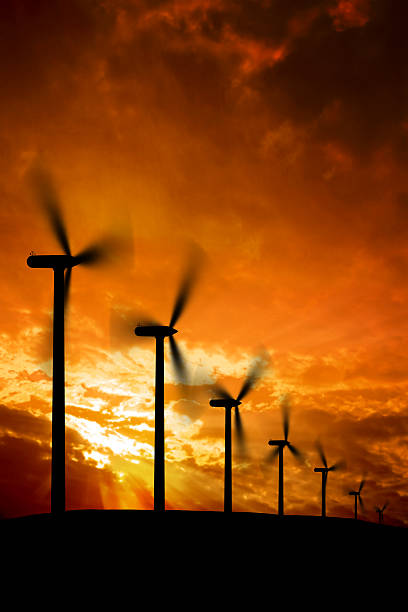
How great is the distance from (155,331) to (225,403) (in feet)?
115

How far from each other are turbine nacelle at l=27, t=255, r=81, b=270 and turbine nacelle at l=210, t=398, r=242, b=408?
57640 mm

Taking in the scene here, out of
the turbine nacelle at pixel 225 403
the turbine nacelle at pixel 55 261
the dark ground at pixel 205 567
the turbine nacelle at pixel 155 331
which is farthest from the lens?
the turbine nacelle at pixel 225 403

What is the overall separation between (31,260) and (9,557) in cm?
2398

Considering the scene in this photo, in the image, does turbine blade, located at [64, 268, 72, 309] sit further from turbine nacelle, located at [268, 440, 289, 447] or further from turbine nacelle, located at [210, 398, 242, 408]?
turbine nacelle, located at [268, 440, 289, 447]

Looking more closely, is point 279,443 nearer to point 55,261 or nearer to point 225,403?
point 225,403

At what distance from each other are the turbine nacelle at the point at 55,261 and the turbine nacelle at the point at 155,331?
74.3 feet

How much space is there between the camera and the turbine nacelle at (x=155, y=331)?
78.5m

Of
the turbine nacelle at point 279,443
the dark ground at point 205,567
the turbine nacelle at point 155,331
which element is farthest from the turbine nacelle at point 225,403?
the dark ground at point 205,567

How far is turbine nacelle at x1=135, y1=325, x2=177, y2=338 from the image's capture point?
7850 cm

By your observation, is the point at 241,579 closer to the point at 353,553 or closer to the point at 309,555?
the point at 309,555

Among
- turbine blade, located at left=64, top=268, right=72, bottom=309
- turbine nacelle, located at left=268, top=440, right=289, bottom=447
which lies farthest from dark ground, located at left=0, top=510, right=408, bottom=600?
turbine nacelle, located at left=268, top=440, right=289, bottom=447

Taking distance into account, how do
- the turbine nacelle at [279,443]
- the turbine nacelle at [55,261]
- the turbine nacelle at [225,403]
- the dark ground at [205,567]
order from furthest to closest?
1. the turbine nacelle at [279,443]
2. the turbine nacelle at [225,403]
3. the turbine nacelle at [55,261]
4. the dark ground at [205,567]

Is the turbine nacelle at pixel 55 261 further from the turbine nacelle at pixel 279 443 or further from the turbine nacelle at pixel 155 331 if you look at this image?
→ the turbine nacelle at pixel 279 443

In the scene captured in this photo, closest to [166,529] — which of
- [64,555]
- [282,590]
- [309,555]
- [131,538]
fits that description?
[131,538]
